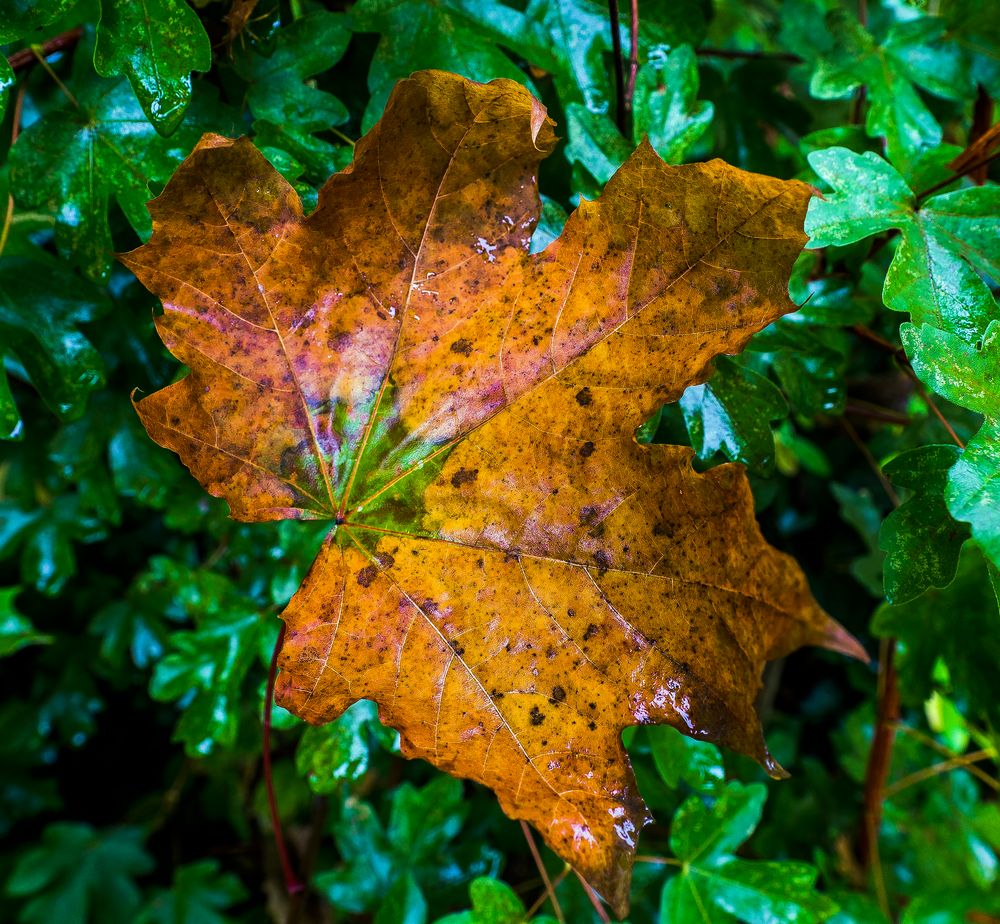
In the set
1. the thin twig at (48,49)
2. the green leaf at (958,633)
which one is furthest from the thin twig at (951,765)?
the thin twig at (48,49)

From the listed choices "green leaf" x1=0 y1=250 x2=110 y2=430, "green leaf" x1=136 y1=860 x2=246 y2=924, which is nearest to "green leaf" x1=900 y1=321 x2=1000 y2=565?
"green leaf" x1=0 y1=250 x2=110 y2=430

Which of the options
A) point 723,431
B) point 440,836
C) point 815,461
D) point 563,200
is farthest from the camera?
point 815,461

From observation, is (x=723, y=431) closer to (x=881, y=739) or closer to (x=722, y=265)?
(x=722, y=265)

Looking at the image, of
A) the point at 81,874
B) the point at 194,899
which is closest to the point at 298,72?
the point at 194,899

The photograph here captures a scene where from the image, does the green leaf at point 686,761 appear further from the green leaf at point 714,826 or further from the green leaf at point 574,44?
the green leaf at point 574,44

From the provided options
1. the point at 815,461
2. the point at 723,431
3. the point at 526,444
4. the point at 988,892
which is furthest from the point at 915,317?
the point at 988,892

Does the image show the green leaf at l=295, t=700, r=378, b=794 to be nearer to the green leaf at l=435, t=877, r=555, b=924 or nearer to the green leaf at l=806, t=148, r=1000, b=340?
the green leaf at l=435, t=877, r=555, b=924
